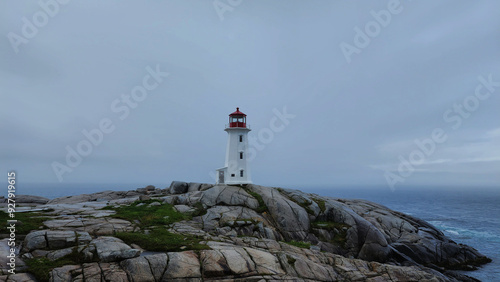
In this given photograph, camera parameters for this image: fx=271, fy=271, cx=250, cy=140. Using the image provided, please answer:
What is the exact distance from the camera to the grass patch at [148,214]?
2506cm

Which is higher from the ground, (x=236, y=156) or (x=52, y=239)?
(x=236, y=156)

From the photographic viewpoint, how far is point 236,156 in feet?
135

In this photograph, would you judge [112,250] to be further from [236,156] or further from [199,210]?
[236,156]

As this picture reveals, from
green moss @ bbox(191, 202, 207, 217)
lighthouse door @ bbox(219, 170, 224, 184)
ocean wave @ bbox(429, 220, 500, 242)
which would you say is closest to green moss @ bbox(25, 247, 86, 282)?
green moss @ bbox(191, 202, 207, 217)

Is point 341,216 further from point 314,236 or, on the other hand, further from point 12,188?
point 12,188

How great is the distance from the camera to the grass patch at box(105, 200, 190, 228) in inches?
987

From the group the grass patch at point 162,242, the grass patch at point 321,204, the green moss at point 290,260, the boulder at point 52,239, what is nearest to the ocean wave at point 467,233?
the grass patch at point 321,204

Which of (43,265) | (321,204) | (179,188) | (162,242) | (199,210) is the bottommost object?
(43,265)

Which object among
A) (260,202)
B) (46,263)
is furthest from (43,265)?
(260,202)

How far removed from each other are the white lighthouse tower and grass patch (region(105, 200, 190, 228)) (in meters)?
11.2

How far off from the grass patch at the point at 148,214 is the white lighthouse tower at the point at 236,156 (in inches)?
440

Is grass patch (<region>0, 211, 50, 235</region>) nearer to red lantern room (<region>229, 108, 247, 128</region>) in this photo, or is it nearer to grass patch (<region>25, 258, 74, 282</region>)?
grass patch (<region>25, 258, 74, 282</region>)

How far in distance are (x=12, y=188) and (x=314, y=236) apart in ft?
91.4

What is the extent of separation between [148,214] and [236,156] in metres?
17.0
